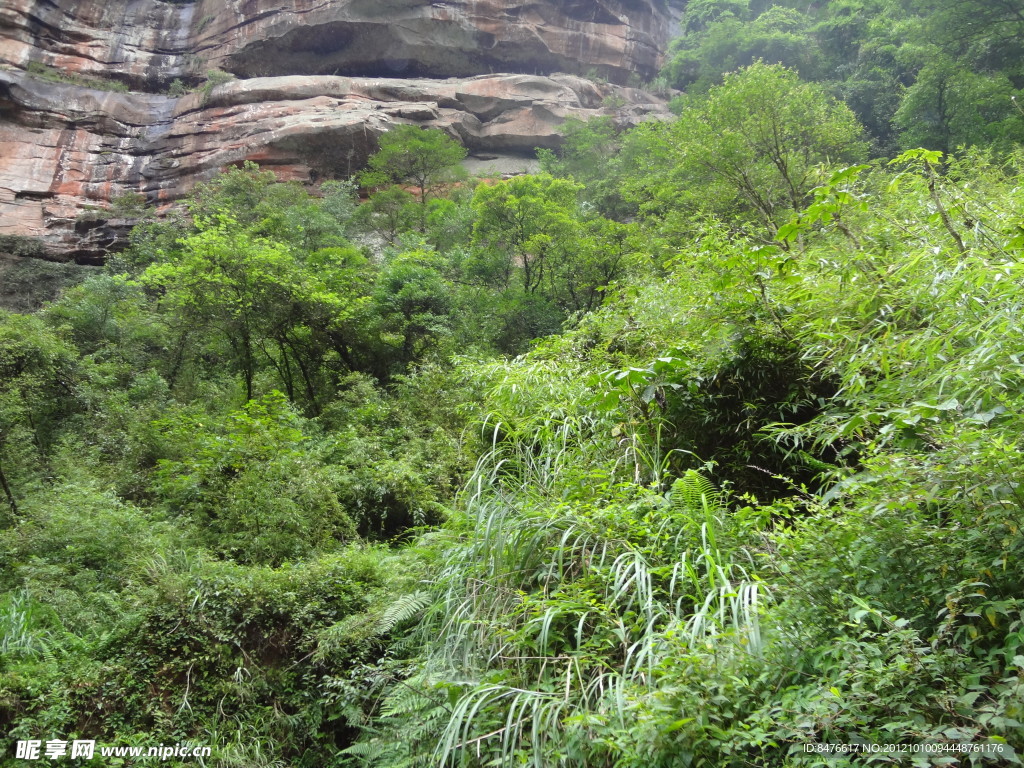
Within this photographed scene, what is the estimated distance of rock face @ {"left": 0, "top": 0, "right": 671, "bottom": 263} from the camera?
76.5 ft

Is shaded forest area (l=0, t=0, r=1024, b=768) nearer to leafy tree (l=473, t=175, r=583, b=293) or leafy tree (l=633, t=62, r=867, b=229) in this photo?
leafy tree (l=633, t=62, r=867, b=229)

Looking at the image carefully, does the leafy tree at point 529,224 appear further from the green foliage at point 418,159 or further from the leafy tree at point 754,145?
the green foliage at point 418,159

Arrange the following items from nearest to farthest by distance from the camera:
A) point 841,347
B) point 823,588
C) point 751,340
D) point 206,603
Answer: point 823,588 → point 841,347 → point 751,340 → point 206,603

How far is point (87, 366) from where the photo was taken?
1144cm

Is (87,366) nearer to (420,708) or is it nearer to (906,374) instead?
(420,708)

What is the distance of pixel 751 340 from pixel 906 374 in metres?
1.17

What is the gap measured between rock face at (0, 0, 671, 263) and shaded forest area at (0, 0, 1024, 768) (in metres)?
16.6

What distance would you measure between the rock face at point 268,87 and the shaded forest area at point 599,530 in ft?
54.5

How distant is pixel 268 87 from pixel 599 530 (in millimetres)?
30296

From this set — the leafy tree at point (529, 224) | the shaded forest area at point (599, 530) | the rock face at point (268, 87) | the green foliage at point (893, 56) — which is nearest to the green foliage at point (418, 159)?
the rock face at point (268, 87)

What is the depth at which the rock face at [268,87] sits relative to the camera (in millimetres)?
23312

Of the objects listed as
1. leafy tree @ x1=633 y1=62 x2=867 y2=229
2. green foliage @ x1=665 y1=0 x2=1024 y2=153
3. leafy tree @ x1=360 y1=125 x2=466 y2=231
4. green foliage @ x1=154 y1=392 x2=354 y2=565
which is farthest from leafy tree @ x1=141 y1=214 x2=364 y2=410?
green foliage @ x1=665 y1=0 x2=1024 y2=153

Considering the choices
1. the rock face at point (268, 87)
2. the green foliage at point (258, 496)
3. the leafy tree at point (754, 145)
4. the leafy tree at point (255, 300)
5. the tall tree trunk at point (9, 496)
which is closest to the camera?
the green foliage at point (258, 496)

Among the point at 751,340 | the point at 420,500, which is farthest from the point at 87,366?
the point at 751,340
